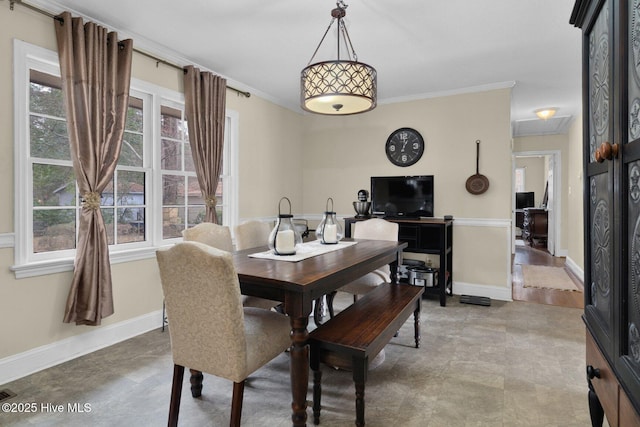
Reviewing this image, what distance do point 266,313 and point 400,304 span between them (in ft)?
3.18

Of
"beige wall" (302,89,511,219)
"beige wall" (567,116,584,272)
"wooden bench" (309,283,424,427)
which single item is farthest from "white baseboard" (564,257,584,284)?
"wooden bench" (309,283,424,427)

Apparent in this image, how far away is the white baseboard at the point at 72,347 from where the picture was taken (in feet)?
7.56

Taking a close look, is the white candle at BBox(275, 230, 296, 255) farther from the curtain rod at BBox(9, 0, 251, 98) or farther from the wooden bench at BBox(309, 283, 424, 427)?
the curtain rod at BBox(9, 0, 251, 98)

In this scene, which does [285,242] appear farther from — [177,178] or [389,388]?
[177,178]

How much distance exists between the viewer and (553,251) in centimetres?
721

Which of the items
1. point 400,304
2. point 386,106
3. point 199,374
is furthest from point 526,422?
point 386,106

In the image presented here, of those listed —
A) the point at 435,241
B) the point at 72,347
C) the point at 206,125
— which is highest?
the point at 206,125

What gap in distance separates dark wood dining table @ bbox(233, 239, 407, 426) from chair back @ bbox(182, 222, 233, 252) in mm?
540

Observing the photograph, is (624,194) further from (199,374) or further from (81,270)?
(81,270)

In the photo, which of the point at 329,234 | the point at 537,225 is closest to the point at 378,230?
the point at 329,234

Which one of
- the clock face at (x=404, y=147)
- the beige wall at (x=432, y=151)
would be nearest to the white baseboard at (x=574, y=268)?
the beige wall at (x=432, y=151)

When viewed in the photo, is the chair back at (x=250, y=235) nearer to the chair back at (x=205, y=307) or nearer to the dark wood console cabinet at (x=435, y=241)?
the chair back at (x=205, y=307)

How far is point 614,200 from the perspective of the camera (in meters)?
1.00

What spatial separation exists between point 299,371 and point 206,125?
9.00 feet
